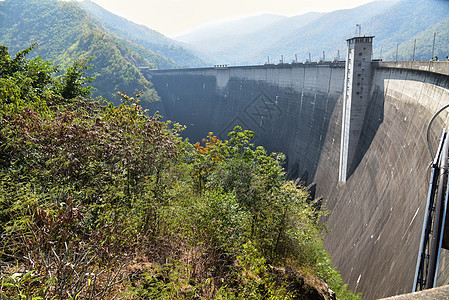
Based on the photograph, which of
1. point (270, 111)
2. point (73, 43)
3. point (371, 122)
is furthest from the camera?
point (73, 43)

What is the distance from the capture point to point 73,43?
84.6 metres

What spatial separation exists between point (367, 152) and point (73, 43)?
8657 cm

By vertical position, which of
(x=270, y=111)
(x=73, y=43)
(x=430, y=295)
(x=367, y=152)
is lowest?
(x=367, y=152)

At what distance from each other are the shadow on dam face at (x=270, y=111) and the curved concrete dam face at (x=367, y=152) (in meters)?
0.10

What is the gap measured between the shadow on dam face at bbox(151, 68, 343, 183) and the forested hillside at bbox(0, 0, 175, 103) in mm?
12014

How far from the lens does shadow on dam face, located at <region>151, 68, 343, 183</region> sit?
24.7 meters

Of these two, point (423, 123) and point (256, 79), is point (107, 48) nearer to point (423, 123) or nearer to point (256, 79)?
point (256, 79)

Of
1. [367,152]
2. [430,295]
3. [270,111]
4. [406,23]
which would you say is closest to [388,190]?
[367,152]

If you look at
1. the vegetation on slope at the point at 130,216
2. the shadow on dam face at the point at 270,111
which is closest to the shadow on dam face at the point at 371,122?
the shadow on dam face at the point at 270,111

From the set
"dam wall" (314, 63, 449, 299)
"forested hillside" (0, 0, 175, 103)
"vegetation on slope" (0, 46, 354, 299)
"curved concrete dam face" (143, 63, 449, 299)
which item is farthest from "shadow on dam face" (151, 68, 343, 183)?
"vegetation on slope" (0, 46, 354, 299)

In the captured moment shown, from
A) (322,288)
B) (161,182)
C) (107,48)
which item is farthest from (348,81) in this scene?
(107,48)

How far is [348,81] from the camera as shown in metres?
19.4

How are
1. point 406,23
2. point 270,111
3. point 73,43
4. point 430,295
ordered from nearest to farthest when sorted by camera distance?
point 430,295 < point 270,111 < point 73,43 < point 406,23

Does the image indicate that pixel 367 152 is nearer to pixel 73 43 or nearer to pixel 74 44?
pixel 74 44
